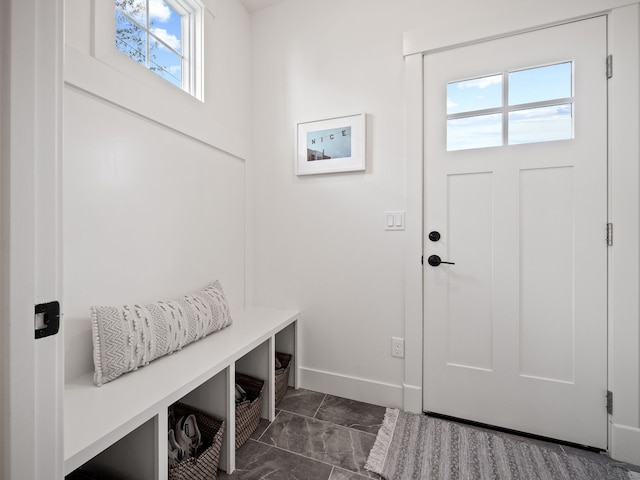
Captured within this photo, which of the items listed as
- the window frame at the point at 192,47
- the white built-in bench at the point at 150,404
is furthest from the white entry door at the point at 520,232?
the window frame at the point at 192,47

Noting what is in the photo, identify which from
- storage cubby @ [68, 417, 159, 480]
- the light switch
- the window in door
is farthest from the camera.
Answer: the light switch

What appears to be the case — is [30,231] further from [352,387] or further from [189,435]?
[352,387]

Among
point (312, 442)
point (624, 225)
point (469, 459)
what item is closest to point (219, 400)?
point (312, 442)

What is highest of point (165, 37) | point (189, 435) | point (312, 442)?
point (165, 37)

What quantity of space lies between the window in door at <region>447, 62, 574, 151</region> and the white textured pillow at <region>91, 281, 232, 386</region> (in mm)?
1704

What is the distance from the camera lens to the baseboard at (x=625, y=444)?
1439 mm

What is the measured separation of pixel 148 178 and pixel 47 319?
1025 millimetres

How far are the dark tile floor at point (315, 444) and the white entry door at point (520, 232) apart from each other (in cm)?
29

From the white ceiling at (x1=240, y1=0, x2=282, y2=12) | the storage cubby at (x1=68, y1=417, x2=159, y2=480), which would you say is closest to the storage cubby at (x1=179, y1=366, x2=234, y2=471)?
the storage cubby at (x1=68, y1=417, x2=159, y2=480)

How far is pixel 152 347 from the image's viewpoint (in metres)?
1.31

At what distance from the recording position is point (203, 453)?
4.02 feet

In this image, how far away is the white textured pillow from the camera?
3.88 ft

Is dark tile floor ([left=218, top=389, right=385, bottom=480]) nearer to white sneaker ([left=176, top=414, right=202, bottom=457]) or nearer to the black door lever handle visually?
white sneaker ([left=176, top=414, right=202, bottom=457])

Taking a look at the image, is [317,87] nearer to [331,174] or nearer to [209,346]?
[331,174]
